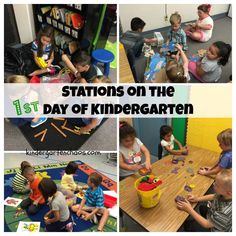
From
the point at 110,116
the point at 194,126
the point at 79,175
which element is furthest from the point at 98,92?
the point at 194,126

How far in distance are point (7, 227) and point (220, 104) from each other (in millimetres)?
1719

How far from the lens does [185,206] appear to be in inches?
56.9

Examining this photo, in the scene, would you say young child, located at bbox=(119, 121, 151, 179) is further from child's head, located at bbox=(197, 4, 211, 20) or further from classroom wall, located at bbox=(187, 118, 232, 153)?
child's head, located at bbox=(197, 4, 211, 20)

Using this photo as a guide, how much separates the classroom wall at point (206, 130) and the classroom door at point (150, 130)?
307 mm

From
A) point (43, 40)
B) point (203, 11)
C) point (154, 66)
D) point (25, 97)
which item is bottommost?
point (25, 97)

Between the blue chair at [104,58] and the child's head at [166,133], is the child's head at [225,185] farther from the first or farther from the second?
the blue chair at [104,58]

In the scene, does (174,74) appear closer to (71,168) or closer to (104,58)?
(104,58)

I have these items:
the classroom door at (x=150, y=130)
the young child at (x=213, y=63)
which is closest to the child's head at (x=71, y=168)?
the classroom door at (x=150, y=130)

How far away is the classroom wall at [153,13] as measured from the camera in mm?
3010

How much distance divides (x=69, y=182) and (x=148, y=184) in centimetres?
84

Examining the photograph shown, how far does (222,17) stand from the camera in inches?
144

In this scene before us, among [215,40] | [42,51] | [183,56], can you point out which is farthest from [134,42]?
[215,40]

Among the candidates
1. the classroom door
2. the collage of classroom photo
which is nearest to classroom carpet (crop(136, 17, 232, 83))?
the collage of classroom photo

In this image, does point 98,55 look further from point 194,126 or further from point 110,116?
point 194,126
